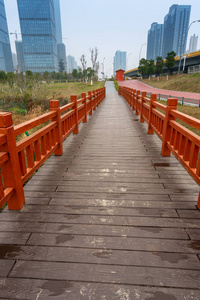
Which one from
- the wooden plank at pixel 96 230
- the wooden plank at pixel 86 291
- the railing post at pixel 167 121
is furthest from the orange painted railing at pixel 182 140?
the wooden plank at pixel 86 291

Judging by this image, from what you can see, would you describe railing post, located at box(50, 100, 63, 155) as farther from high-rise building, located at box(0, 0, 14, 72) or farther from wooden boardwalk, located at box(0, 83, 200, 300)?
high-rise building, located at box(0, 0, 14, 72)

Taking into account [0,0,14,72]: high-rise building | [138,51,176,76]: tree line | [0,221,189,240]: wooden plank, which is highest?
[0,0,14,72]: high-rise building

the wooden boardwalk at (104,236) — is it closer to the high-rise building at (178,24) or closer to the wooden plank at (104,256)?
the wooden plank at (104,256)

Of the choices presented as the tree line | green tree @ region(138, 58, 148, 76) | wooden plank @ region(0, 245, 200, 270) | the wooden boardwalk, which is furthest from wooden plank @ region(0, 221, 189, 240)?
green tree @ region(138, 58, 148, 76)

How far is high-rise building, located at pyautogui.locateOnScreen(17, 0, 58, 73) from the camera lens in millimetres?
138750

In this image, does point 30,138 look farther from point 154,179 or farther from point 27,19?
point 27,19

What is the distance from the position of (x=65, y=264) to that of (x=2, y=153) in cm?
127

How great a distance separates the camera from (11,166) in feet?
7.22

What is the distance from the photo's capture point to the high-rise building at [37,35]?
5463 inches

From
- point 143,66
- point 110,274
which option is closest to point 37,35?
point 143,66

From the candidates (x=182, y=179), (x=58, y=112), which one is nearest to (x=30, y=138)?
(x=58, y=112)

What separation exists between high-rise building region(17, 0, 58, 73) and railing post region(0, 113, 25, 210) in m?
154

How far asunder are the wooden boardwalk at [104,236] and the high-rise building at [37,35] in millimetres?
153317

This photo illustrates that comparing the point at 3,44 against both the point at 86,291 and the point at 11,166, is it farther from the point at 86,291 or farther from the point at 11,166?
the point at 86,291
